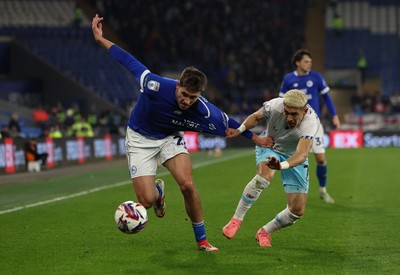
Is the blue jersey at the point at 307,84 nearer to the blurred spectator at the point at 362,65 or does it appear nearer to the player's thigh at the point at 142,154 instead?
the player's thigh at the point at 142,154

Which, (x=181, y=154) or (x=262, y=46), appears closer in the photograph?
(x=181, y=154)

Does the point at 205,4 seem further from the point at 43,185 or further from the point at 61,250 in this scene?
the point at 61,250

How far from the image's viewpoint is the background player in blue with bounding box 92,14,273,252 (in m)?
9.40

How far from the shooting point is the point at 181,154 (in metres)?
9.78

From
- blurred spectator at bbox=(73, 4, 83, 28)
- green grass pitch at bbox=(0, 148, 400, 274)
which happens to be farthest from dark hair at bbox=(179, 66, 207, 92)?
blurred spectator at bbox=(73, 4, 83, 28)

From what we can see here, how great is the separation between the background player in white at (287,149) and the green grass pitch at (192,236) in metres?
0.33

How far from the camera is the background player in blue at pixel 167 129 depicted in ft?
30.8

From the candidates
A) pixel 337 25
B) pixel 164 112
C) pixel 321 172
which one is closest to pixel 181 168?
pixel 164 112

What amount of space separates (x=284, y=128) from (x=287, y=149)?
42 centimetres

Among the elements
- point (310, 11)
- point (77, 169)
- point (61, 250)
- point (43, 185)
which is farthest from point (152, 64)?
point (61, 250)

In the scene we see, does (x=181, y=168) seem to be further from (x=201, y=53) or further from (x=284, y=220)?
(x=201, y=53)

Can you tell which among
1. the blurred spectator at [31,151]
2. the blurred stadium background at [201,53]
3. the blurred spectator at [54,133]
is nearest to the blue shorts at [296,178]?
the blurred spectator at [31,151]

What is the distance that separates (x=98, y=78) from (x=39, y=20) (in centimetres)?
536

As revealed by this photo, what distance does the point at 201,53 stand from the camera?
152ft
